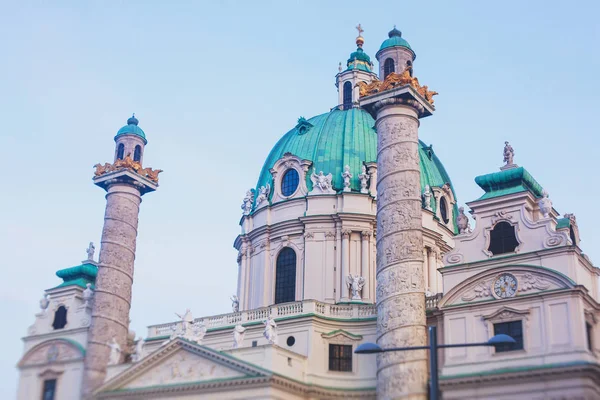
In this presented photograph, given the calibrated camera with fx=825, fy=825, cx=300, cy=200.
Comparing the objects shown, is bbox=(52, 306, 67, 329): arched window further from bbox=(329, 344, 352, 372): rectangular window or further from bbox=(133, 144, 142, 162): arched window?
bbox=(329, 344, 352, 372): rectangular window

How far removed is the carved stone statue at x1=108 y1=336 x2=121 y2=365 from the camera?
1665 inches

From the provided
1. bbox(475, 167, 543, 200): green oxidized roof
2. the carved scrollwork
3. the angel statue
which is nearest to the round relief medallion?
the carved scrollwork

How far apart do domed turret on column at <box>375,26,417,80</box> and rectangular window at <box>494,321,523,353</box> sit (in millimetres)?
12656

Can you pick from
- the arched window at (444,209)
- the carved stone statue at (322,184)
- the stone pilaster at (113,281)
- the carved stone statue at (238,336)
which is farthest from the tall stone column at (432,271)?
the stone pilaster at (113,281)

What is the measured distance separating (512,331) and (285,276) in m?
16.4

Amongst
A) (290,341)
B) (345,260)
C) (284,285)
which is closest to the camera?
(290,341)

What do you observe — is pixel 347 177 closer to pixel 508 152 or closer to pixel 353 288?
pixel 353 288

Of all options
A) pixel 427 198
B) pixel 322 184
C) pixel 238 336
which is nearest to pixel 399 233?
pixel 238 336

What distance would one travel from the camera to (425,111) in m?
38.2

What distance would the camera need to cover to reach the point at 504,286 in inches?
1350

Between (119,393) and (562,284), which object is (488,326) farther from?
(119,393)

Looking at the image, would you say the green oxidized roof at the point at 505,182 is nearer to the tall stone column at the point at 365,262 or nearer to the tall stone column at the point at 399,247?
the tall stone column at the point at 399,247

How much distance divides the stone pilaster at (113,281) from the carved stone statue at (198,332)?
392 cm

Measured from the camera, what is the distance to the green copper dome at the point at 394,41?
129ft
